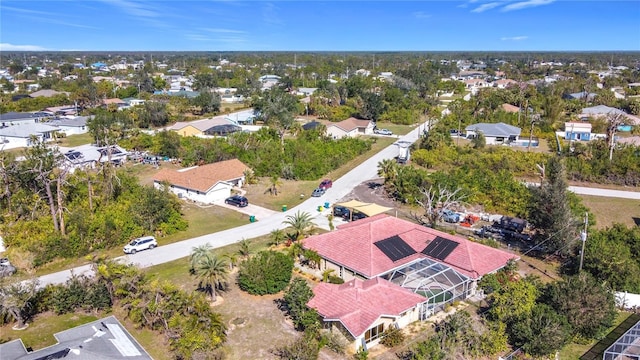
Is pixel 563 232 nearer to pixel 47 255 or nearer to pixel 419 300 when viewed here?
pixel 419 300

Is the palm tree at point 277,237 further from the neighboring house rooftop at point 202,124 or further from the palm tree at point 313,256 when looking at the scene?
the neighboring house rooftop at point 202,124

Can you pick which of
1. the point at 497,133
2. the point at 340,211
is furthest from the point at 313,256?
the point at 497,133

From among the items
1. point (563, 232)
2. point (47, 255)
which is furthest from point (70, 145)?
point (563, 232)

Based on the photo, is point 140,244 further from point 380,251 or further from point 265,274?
point 380,251

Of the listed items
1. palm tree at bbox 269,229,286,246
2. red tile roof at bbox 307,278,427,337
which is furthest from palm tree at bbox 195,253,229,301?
palm tree at bbox 269,229,286,246

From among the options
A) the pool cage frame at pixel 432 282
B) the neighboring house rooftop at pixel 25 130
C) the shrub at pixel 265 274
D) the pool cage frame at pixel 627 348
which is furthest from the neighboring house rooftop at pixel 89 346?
the neighboring house rooftop at pixel 25 130

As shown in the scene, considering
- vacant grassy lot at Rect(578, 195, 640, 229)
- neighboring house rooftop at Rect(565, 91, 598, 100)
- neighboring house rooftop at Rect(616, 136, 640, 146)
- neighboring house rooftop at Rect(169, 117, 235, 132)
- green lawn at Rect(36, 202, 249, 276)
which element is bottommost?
vacant grassy lot at Rect(578, 195, 640, 229)

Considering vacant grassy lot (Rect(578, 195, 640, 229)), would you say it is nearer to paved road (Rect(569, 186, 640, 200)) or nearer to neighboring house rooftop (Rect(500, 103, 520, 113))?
paved road (Rect(569, 186, 640, 200))

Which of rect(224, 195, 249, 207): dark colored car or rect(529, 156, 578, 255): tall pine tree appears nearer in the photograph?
rect(529, 156, 578, 255): tall pine tree
